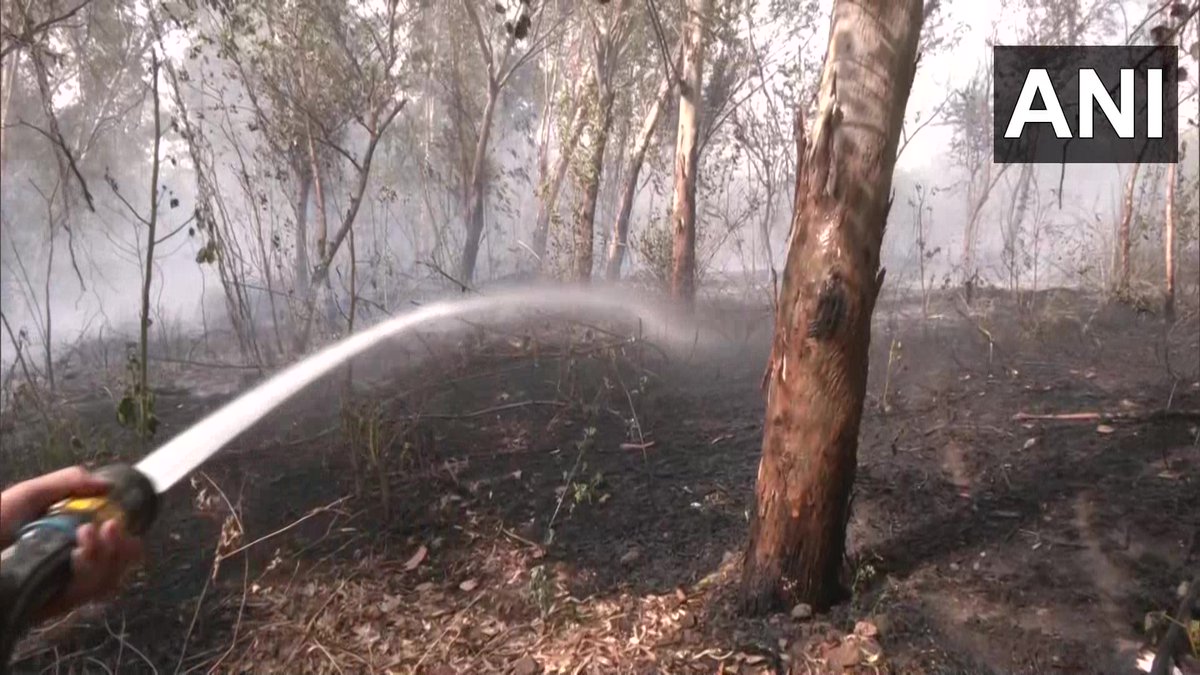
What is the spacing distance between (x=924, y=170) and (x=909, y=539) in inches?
449

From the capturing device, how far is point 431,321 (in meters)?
5.74

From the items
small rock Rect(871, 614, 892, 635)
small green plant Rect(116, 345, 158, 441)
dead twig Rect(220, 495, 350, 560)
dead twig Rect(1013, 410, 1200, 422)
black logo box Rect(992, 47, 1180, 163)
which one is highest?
black logo box Rect(992, 47, 1180, 163)

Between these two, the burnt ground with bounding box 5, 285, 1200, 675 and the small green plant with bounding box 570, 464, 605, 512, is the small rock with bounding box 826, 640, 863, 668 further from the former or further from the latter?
the small green plant with bounding box 570, 464, 605, 512

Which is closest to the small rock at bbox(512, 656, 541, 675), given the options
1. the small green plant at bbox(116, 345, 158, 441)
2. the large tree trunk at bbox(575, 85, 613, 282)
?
the small green plant at bbox(116, 345, 158, 441)

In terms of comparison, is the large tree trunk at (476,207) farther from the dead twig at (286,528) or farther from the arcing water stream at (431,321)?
the dead twig at (286,528)

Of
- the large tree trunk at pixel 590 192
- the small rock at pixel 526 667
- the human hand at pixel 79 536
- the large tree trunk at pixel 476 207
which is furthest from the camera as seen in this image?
the large tree trunk at pixel 476 207

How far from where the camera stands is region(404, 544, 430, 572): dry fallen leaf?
284 centimetres

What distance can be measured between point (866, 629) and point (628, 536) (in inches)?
40.5

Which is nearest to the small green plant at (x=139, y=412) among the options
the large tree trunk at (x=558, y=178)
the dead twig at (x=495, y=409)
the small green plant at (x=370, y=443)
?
the small green plant at (x=370, y=443)

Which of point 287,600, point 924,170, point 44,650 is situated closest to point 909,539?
point 287,600

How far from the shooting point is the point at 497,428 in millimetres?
4066

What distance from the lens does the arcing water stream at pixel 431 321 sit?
3.71 m

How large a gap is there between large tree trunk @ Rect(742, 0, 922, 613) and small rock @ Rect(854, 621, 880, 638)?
0.14m

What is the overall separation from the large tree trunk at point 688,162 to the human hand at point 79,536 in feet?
17.3
